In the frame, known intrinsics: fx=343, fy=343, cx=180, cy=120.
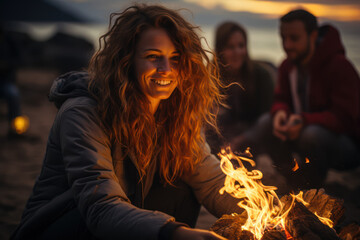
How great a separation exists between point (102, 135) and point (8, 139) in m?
5.05

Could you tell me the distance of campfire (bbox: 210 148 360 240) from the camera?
1.84 meters

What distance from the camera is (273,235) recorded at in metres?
1.85

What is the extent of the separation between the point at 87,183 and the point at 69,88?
0.67m

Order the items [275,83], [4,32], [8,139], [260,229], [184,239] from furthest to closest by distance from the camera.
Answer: [4,32]
[8,139]
[275,83]
[260,229]
[184,239]

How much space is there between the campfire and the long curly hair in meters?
0.36

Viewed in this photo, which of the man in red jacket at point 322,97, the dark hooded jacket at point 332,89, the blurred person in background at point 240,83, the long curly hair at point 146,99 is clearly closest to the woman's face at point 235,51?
the blurred person in background at point 240,83

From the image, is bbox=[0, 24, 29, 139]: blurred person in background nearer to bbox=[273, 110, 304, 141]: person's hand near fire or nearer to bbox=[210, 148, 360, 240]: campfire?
bbox=[273, 110, 304, 141]: person's hand near fire

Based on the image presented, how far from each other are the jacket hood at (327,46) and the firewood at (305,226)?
7.58 feet

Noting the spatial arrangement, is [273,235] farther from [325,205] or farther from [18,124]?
[18,124]

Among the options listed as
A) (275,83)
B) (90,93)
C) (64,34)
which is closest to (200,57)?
(90,93)

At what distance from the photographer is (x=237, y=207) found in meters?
2.29

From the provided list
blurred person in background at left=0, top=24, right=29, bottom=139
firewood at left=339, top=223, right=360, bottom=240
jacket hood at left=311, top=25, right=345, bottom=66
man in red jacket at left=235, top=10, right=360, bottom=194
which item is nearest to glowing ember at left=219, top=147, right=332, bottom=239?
firewood at left=339, top=223, right=360, bottom=240

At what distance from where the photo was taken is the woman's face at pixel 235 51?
14.5ft

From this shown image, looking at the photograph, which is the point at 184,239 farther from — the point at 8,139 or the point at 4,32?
the point at 4,32
